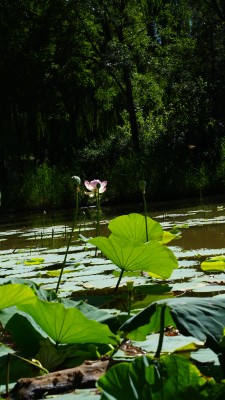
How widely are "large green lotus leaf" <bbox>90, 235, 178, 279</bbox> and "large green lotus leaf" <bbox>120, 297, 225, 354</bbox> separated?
432mm

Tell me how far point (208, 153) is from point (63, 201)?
128 inches

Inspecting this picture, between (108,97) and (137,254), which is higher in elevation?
(108,97)

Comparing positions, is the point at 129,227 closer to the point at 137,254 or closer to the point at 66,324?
the point at 137,254

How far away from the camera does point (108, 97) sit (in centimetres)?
1761

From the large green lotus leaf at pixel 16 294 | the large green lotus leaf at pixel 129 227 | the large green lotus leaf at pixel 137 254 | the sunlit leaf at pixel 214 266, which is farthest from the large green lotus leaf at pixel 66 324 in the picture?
the sunlit leaf at pixel 214 266

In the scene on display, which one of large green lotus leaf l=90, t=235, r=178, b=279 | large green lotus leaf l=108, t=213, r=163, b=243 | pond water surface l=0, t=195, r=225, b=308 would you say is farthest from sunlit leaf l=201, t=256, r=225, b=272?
large green lotus leaf l=90, t=235, r=178, b=279

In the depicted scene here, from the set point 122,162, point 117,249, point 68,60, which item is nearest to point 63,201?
point 122,162

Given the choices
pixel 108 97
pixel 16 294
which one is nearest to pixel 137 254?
pixel 16 294

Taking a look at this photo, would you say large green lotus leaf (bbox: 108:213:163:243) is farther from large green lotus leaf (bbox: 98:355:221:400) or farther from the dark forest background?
the dark forest background

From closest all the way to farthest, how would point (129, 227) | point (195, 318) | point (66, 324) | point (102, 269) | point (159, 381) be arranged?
point (159, 381), point (195, 318), point (66, 324), point (129, 227), point (102, 269)

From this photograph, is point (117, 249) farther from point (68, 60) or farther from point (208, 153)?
point (68, 60)

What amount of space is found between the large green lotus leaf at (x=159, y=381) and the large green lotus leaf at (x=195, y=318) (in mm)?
198

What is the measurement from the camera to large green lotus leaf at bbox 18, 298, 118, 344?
0.99 meters

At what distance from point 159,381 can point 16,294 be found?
0.51m
